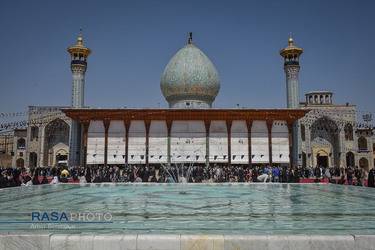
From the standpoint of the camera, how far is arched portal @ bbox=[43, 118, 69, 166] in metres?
30.5

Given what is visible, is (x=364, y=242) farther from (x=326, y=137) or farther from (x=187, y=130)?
(x=326, y=137)

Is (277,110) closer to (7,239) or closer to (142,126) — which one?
(142,126)

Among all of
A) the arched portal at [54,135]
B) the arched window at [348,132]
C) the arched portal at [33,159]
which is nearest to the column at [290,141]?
the arched window at [348,132]

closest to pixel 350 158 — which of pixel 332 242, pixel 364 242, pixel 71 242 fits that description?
pixel 364 242

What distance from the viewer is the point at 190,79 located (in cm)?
2548

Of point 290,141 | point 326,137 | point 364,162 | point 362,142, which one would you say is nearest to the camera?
point 290,141

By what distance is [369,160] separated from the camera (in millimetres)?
30891

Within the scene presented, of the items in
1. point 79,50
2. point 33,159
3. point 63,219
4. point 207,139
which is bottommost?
point 63,219

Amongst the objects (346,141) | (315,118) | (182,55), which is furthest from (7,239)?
(346,141)

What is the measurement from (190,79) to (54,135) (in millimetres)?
15127

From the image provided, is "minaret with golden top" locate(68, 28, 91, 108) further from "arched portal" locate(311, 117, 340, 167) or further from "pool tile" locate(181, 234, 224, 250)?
"pool tile" locate(181, 234, 224, 250)

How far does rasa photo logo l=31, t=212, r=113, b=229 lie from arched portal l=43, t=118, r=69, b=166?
27.4 m

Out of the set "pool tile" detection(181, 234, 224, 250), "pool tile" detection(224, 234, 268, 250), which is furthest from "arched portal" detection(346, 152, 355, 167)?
"pool tile" detection(181, 234, 224, 250)

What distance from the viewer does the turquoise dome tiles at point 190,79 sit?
25.5 meters
